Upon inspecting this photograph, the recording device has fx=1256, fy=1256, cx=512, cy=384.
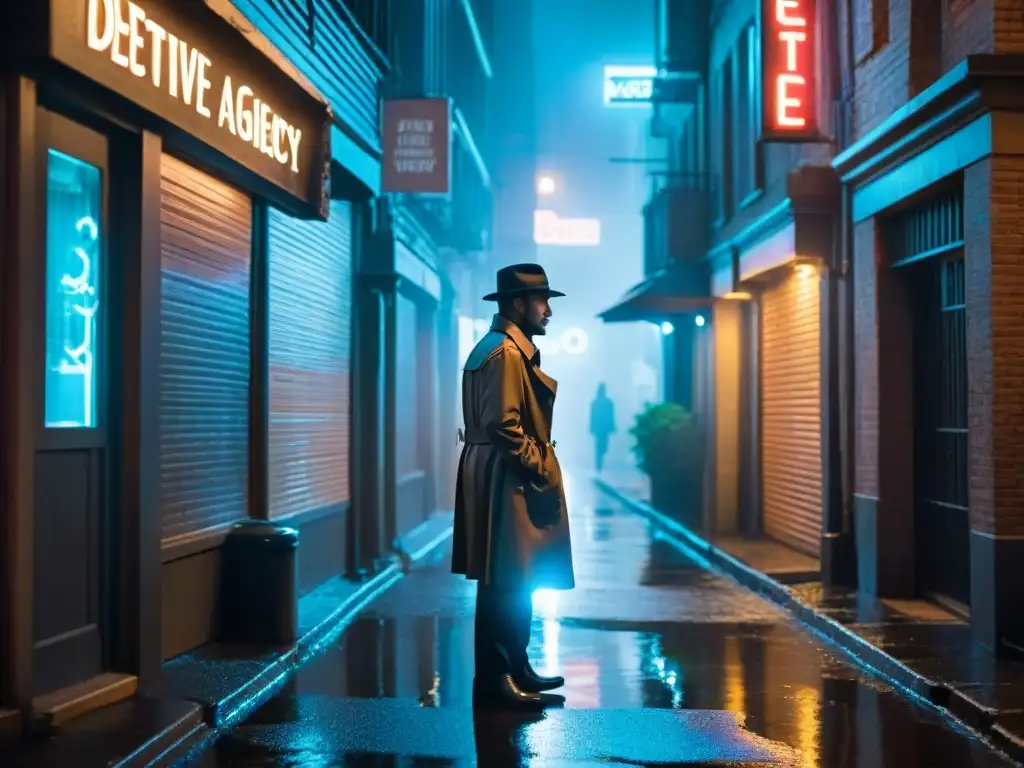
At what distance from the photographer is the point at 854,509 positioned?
1204 cm

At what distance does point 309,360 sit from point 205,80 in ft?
14.8

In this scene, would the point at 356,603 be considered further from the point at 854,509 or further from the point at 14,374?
the point at 14,374

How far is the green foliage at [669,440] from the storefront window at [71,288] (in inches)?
533

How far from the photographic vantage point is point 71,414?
6953 mm

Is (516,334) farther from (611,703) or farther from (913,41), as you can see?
(913,41)

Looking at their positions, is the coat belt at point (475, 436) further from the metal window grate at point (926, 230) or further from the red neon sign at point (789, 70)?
the red neon sign at point (789, 70)

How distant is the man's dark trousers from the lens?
7.04 metres

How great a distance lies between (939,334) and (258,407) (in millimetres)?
5867

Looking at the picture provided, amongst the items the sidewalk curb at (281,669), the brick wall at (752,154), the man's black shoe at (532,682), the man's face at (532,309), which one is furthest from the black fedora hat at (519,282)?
the brick wall at (752,154)

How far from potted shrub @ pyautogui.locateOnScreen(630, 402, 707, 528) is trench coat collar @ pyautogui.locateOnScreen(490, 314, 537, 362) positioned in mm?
12703

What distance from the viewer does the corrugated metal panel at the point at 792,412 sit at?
1441cm

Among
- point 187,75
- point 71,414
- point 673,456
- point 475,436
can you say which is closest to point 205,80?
point 187,75

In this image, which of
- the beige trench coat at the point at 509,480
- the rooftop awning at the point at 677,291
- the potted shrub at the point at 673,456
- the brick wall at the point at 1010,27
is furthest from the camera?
the potted shrub at the point at 673,456

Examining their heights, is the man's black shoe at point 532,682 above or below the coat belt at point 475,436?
below
